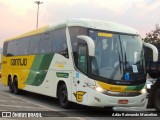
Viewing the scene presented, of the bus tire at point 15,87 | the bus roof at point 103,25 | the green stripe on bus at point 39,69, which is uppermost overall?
the bus roof at point 103,25

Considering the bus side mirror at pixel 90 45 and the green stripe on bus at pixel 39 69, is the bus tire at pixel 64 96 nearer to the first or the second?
the green stripe on bus at pixel 39 69

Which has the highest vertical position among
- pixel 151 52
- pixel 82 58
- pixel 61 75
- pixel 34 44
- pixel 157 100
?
pixel 34 44

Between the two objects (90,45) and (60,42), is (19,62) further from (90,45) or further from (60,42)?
(90,45)

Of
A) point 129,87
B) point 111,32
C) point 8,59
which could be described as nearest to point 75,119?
point 129,87

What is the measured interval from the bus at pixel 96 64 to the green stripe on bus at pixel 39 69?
9.5 inches

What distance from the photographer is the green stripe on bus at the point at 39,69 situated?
15.1 metres

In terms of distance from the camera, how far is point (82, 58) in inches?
478

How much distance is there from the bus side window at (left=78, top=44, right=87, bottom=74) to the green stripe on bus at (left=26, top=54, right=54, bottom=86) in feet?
8.27

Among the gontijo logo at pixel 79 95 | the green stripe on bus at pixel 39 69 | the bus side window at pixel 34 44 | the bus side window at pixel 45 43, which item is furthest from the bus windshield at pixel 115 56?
the bus side window at pixel 34 44

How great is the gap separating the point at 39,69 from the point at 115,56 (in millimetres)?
5073

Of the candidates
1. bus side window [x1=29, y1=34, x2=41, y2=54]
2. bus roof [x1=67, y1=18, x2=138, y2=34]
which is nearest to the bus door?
bus roof [x1=67, y1=18, x2=138, y2=34]

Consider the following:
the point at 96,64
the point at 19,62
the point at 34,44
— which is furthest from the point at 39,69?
the point at 96,64

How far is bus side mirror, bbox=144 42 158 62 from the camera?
1262cm

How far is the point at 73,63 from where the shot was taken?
495 inches
